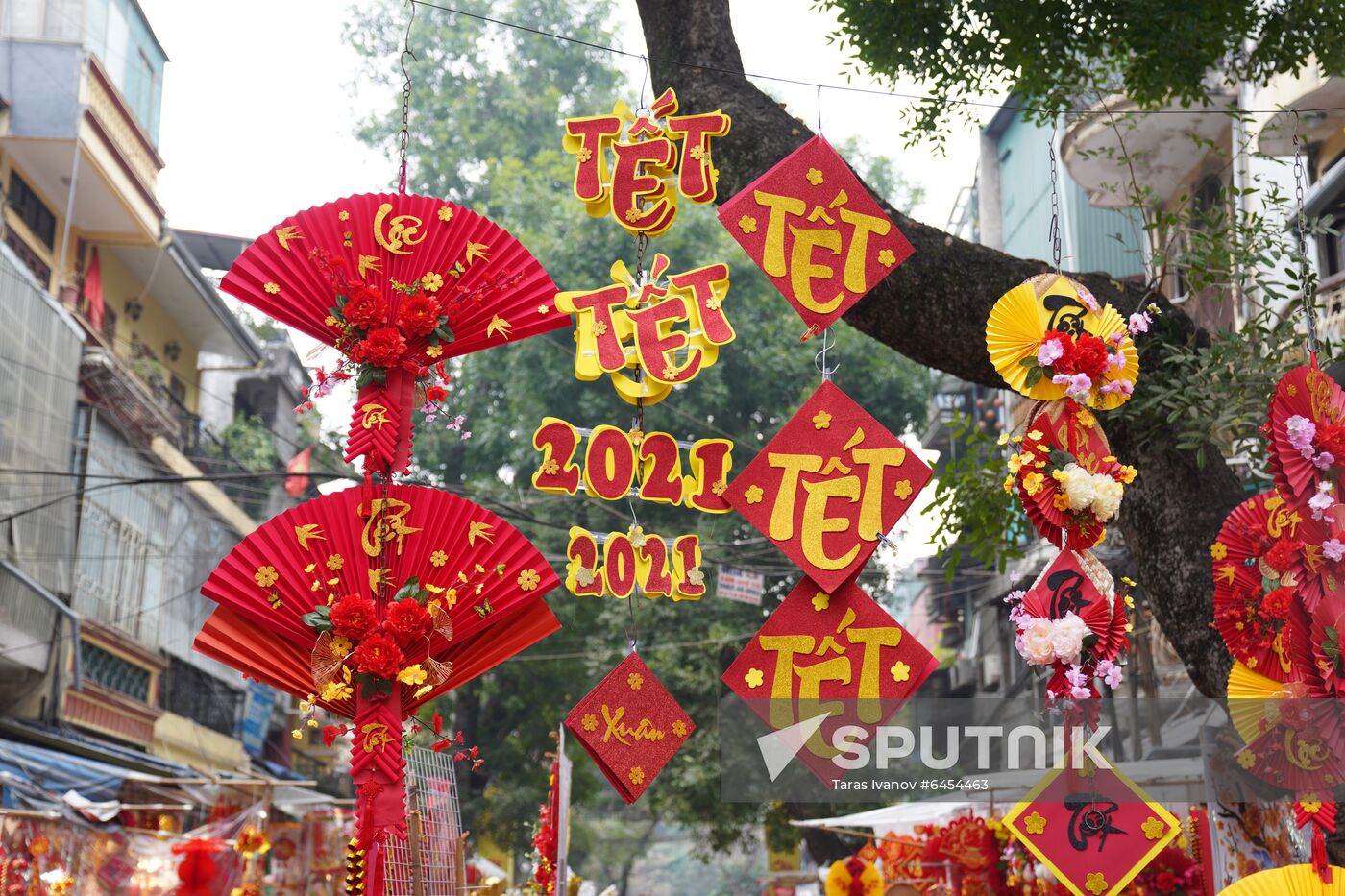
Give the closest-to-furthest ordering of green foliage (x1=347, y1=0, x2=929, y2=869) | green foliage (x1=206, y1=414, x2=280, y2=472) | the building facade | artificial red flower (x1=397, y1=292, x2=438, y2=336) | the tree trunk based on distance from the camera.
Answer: artificial red flower (x1=397, y1=292, x2=438, y2=336)
the tree trunk
the building facade
green foliage (x1=347, y1=0, x2=929, y2=869)
green foliage (x1=206, y1=414, x2=280, y2=472)

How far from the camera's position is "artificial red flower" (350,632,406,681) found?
521 cm

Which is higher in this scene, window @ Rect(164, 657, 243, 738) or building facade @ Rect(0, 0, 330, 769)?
building facade @ Rect(0, 0, 330, 769)

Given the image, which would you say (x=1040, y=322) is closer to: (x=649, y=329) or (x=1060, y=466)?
(x=1060, y=466)

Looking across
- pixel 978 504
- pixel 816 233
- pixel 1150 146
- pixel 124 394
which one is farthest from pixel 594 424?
pixel 816 233

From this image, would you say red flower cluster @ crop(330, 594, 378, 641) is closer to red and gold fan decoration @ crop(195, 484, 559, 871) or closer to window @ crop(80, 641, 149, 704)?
red and gold fan decoration @ crop(195, 484, 559, 871)

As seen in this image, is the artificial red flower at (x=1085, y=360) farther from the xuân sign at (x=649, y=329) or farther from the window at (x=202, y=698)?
the window at (x=202, y=698)

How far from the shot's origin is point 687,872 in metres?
78.1

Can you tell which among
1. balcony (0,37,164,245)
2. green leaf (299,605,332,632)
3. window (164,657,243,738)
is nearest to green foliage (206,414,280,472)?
window (164,657,243,738)

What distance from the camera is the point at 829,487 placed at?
18.9 ft

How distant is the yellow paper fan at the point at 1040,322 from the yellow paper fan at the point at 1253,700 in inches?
51.1

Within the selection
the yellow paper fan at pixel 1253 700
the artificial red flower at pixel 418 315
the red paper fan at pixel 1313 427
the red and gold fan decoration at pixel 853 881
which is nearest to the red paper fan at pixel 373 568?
the artificial red flower at pixel 418 315

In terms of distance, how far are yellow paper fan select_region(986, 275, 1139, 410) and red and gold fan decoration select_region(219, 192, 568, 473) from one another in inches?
65.7

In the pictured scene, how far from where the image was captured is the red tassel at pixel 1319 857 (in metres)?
5.18

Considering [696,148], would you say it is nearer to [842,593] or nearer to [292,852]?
[842,593]
